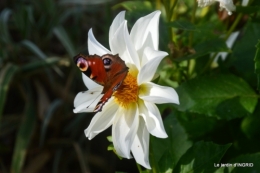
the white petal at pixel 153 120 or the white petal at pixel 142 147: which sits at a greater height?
the white petal at pixel 153 120

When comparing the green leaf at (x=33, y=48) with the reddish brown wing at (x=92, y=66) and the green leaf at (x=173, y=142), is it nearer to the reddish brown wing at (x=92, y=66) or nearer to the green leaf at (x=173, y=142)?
the green leaf at (x=173, y=142)

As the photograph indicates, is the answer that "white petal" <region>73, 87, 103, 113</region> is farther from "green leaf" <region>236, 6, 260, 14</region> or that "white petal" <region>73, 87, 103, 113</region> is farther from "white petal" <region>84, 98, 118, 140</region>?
"green leaf" <region>236, 6, 260, 14</region>

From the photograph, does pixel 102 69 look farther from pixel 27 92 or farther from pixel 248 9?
pixel 27 92

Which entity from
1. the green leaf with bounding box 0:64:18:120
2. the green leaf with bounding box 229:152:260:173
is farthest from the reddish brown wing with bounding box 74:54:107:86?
the green leaf with bounding box 0:64:18:120

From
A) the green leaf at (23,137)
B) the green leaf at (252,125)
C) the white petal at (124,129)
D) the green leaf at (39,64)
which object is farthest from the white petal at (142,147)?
the green leaf at (39,64)

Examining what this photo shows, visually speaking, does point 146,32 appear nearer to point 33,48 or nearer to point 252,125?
point 252,125

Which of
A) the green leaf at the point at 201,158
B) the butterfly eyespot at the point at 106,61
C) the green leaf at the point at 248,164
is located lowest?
the green leaf at the point at 248,164

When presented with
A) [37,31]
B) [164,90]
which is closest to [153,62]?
[164,90]
